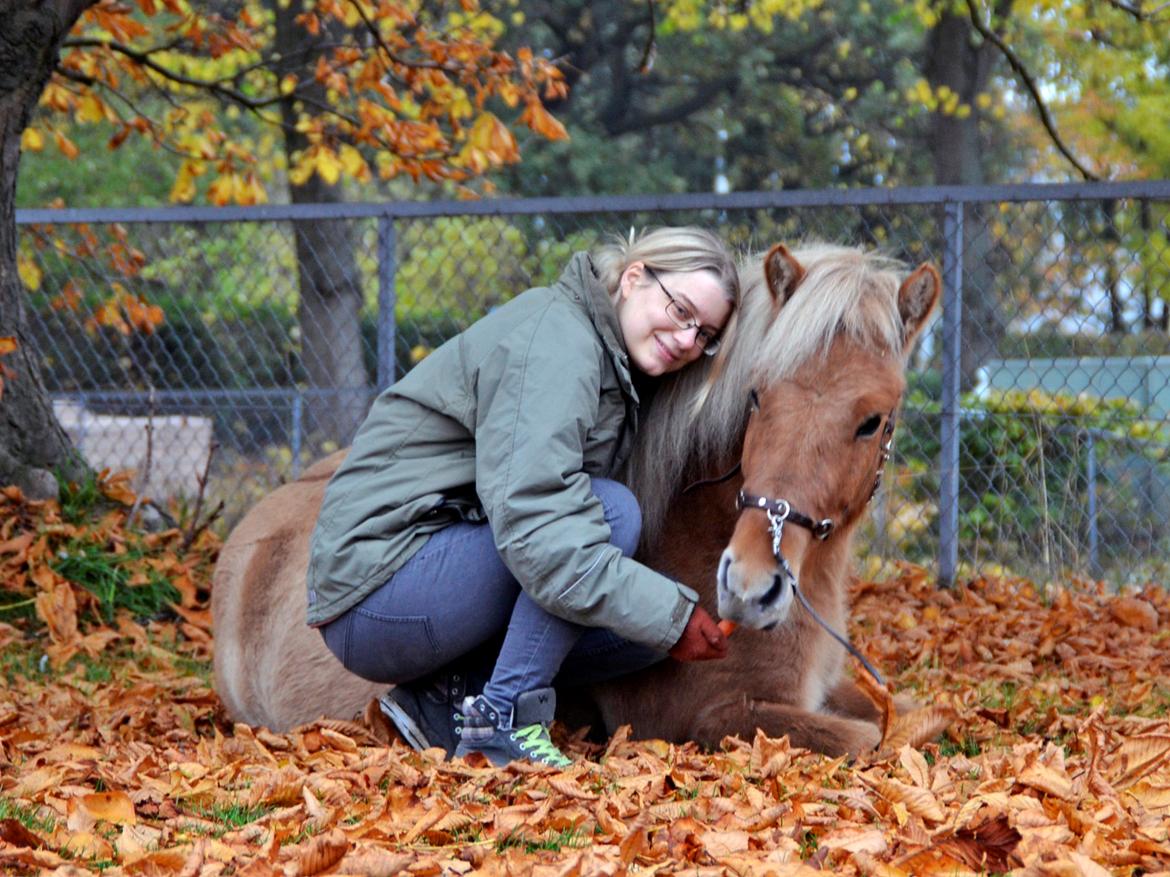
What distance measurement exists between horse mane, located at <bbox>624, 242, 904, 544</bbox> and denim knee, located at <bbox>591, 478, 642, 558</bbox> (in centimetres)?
28

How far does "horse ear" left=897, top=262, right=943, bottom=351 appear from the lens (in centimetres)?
370

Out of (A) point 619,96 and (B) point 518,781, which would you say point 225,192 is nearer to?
(B) point 518,781

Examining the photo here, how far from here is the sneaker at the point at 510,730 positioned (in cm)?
350

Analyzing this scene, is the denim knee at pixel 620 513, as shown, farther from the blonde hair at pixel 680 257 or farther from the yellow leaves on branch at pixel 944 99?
the yellow leaves on branch at pixel 944 99

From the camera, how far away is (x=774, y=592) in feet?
10.8

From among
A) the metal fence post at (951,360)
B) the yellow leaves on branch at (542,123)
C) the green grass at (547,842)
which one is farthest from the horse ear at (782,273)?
the yellow leaves on branch at (542,123)

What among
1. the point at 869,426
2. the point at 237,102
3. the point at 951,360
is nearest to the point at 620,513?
the point at 869,426

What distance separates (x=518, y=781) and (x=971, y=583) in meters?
3.81

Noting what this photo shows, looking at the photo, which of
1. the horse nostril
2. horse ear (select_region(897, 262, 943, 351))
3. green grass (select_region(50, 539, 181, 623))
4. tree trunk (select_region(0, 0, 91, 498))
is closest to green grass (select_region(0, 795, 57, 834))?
the horse nostril

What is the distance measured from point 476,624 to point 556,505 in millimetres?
509

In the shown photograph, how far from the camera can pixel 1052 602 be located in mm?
6438

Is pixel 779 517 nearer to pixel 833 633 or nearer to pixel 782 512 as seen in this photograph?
pixel 782 512

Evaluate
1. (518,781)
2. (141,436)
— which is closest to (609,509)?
(518,781)

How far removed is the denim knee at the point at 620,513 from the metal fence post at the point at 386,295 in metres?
3.13
